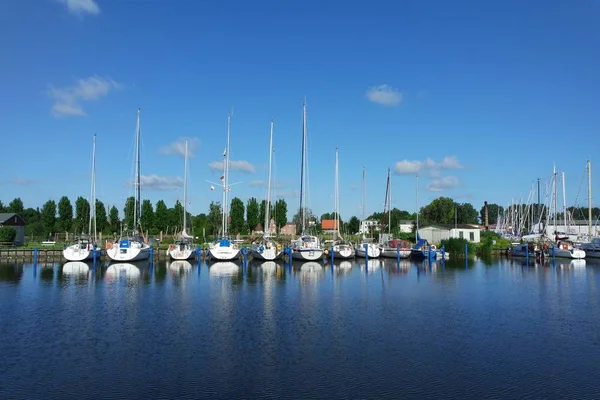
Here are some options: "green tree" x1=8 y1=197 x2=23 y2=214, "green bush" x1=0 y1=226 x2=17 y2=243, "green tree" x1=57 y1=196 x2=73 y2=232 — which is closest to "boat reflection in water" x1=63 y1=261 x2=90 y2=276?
"green bush" x1=0 y1=226 x2=17 y2=243

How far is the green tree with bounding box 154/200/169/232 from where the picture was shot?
90.4 meters

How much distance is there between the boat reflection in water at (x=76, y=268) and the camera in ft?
143

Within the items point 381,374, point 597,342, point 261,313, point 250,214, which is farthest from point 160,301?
point 250,214

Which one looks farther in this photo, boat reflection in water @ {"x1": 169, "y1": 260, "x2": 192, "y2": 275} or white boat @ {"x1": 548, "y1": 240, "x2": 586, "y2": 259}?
white boat @ {"x1": 548, "y1": 240, "x2": 586, "y2": 259}

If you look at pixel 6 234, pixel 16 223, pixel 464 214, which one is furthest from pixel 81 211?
pixel 464 214

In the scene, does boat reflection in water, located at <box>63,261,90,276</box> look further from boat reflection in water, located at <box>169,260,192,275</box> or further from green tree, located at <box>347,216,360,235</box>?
green tree, located at <box>347,216,360,235</box>

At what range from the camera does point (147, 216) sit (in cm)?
8962

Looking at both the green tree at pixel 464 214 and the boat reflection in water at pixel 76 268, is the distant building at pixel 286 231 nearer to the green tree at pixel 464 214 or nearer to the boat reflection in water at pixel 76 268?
the boat reflection in water at pixel 76 268

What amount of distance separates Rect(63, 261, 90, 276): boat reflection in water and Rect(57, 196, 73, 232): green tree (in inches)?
1518

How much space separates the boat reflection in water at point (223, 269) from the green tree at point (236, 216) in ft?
138

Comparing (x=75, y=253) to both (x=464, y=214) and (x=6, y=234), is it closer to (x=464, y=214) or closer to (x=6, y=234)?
(x=6, y=234)

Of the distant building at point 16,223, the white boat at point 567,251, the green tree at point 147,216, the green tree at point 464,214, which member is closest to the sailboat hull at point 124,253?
the distant building at point 16,223

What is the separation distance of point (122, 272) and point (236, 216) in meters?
54.2

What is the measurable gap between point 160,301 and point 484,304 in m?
19.2
